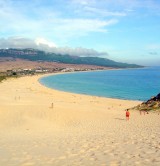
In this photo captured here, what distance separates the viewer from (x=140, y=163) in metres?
8.37

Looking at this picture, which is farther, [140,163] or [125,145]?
[125,145]

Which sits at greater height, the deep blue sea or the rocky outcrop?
the rocky outcrop

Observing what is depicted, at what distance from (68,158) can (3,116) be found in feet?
49.6

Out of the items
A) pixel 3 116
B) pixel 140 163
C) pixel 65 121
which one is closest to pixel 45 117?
pixel 65 121

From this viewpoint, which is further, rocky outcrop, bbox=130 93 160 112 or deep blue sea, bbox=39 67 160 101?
deep blue sea, bbox=39 67 160 101

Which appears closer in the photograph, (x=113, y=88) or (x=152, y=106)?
(x=152, y=106)

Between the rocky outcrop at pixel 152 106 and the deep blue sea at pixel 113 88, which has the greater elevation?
the rocky outcrop at pixel 152 106

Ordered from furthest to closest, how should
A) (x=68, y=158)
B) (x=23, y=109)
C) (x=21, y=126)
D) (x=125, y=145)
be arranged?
(x=23, y=109) < (x=21, y=126) < (x=125, y=145) < (x=68, y=158)

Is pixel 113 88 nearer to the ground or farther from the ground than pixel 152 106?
nearer to the ground

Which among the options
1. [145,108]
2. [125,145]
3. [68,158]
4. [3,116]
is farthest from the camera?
[145,108]

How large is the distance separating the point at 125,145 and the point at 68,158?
10.2ft

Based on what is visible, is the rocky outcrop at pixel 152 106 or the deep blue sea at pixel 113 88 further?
the deep blue sea at pixel 113 88

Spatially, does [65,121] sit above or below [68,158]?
below

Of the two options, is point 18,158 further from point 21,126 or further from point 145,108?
point 145,108
